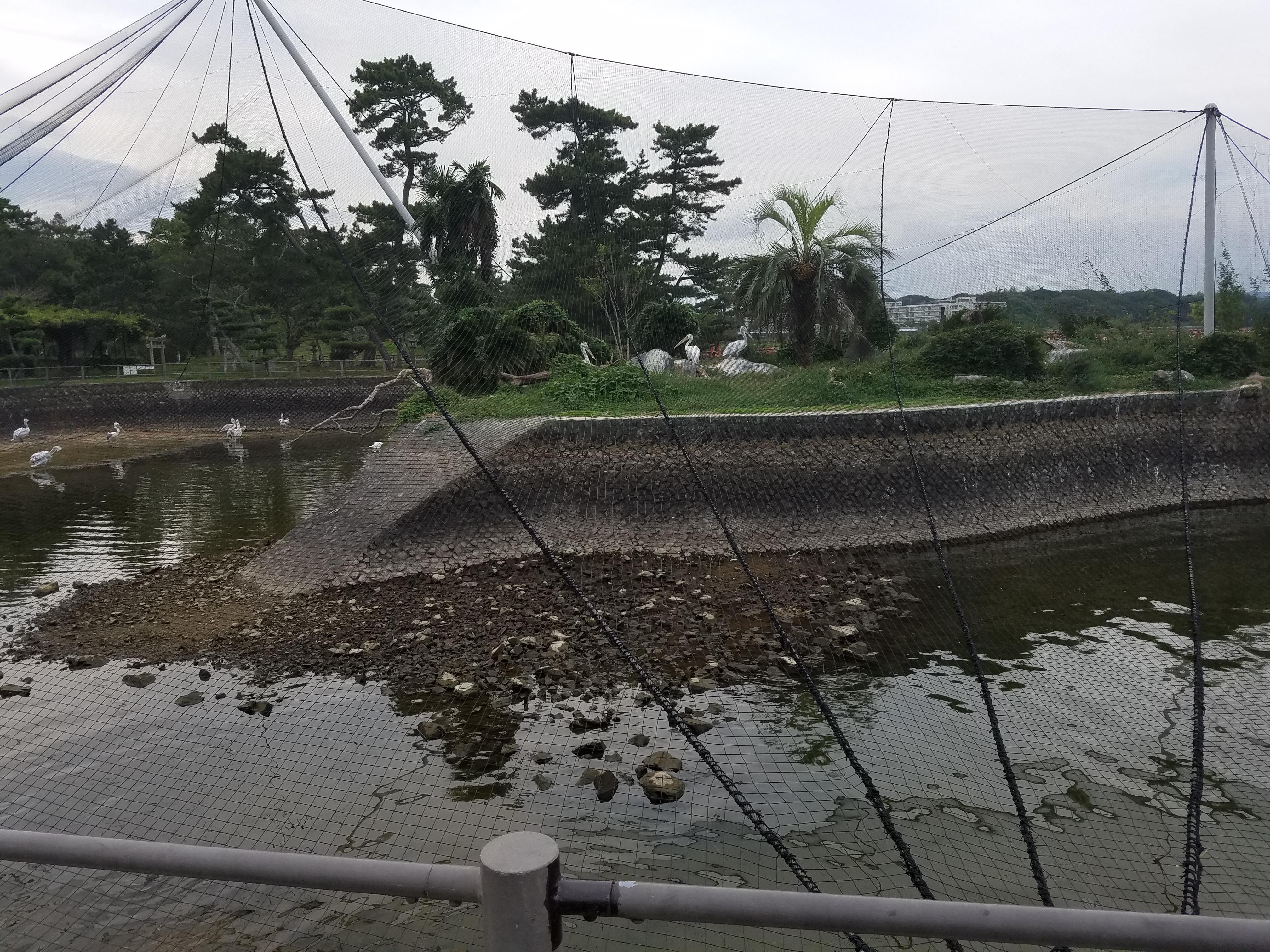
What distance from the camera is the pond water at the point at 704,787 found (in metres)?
4.35

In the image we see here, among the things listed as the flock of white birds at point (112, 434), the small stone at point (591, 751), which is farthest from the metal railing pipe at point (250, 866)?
the flock of white birds at point (112, 434)

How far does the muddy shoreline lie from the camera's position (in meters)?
7.19

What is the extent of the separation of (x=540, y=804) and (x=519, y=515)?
247 centimetres

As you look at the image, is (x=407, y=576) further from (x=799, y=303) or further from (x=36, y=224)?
(x=36, y=224)

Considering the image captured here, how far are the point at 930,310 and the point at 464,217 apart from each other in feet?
32.9

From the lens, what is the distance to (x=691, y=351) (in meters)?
16.1

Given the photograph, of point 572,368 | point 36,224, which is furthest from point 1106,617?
point 36,224

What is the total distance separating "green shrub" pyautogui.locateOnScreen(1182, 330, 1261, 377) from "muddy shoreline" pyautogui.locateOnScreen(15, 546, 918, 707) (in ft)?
33.0

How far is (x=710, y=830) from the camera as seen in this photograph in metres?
5.07

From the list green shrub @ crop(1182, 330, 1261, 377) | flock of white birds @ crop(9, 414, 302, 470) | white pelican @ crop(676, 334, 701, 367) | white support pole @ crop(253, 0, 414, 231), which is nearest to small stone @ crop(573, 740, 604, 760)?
white support pole @ crop(253, 0, 414, 231)

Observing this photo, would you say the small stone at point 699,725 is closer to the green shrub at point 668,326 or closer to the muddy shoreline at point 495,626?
the muddy shoreline at point 495,626

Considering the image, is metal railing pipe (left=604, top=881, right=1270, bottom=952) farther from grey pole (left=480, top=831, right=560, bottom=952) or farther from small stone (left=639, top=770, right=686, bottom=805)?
small stone (left=639, top=770, right=686, bottom=805)

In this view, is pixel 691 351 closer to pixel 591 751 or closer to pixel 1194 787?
pixel 591 751

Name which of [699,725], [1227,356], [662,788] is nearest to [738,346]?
[1227,356]
